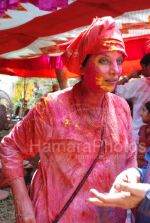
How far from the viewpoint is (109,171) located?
1708mm

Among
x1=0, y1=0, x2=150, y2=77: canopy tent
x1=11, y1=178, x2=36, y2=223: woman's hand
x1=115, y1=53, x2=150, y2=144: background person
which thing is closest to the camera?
x1=11, y1=178, x2=36, y2=223: woman's hand

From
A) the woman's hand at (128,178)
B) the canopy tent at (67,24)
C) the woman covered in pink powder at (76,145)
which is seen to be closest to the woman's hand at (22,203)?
the woman covered in pink powder at (76,145)

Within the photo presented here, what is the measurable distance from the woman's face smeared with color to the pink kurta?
135 millimetres

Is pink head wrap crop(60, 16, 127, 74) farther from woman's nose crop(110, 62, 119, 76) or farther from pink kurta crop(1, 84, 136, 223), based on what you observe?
pink kurta crop(1, 84, 136, 223)

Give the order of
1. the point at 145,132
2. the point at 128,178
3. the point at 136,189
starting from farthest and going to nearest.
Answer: the point at 145,132, the point at 128,178, the point at 136,189

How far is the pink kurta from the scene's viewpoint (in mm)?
1680

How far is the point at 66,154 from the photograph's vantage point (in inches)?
66.4

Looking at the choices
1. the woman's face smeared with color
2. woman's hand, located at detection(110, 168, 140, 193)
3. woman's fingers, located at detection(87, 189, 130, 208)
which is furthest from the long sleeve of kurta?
woman's fingers, located at detection(87, 189, 130, 208)

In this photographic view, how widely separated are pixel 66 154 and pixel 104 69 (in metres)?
0.45

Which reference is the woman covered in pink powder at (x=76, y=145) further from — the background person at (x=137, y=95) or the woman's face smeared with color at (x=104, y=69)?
the background person at (x=137, y=95)

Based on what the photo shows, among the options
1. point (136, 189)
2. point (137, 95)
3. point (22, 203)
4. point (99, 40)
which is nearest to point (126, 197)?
point (136, 189)

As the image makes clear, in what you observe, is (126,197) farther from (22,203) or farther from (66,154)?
(22,203)

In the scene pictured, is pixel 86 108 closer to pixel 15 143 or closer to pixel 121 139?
pixel 121 139

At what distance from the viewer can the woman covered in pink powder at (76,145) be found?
1680 millimetres
